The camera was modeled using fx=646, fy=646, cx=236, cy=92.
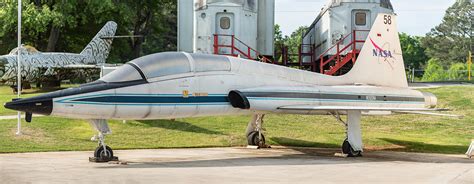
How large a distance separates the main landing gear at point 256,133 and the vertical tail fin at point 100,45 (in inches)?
926

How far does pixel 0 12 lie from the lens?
40812 millimetres

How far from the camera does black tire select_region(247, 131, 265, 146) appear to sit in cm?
1833

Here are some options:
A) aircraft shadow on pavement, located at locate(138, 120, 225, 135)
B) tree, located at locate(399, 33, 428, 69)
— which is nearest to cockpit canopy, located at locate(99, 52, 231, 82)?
aircraft shadow on pavement, located at locate(138, 120, 225, 135)

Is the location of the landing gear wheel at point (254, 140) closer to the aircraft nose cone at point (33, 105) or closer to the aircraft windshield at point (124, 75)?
the aircraft windshield at point (124, 75)

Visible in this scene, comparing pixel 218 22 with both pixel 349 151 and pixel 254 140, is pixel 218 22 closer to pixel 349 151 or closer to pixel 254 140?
pixel 254 140

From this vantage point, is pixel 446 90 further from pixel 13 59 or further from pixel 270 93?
pixel 13 59

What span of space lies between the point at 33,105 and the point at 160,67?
115 inches

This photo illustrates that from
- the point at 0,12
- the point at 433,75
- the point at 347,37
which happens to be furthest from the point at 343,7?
the point at 433,75

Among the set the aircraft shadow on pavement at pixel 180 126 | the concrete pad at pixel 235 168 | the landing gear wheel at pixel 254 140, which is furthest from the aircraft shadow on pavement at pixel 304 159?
the aircraft shadow on pavement at pixel 180 126

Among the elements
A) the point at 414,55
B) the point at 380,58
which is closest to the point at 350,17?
the point at 380,58

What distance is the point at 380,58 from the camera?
1853 centimetres

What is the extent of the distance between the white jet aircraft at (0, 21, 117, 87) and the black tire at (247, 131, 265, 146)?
18825mm

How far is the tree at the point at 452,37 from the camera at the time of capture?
103m

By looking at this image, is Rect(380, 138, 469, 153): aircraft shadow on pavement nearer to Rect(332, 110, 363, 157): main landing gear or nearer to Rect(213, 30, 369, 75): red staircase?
Rect(332, 110, 363, 157): main landing gear
